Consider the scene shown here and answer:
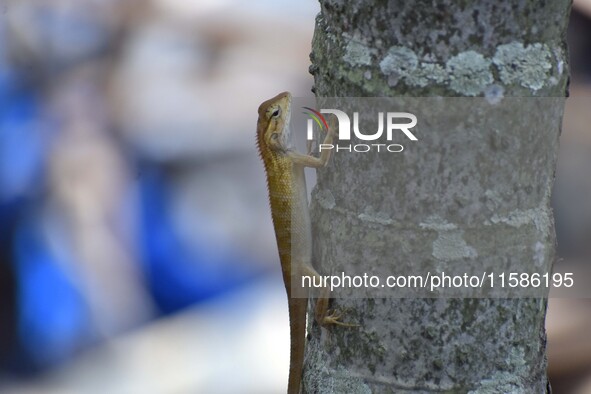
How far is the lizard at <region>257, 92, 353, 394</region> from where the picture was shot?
1607mm

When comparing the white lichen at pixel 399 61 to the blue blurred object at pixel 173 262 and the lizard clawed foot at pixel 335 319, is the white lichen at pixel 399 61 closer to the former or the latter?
the lizard clawed foot at pixel 335 319

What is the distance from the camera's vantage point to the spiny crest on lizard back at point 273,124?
2.04 meters

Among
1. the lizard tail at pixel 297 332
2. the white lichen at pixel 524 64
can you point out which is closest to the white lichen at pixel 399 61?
the white lichen at pixel 524 64

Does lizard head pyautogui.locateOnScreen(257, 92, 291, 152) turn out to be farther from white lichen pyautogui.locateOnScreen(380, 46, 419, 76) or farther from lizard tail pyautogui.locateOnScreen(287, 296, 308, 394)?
white lichen pyautogui.locateOnScreen(380, 46, 419, 76)

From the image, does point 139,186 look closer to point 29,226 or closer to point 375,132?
point 29,226

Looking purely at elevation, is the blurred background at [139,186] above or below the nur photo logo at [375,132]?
below

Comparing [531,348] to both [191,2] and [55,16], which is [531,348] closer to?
[191,2]

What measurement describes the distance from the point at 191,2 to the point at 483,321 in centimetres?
304

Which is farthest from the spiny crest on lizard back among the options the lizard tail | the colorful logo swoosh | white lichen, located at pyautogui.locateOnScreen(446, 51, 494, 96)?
white lichen, located at pyautogui.locateOnScreen(446, 51, 494, 96)

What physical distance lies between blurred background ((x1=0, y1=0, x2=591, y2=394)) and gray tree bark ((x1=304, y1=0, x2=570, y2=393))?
261cm

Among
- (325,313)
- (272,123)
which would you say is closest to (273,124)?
(272,123)

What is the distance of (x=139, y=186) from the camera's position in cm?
404

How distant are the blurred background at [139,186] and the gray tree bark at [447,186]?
2.61 metres

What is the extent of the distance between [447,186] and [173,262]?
9.44ft
